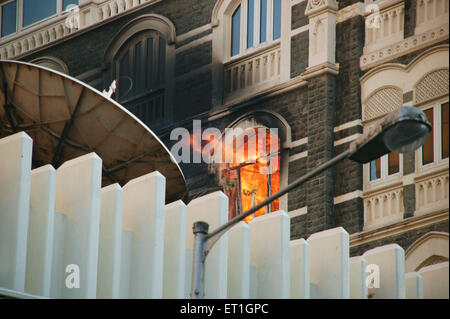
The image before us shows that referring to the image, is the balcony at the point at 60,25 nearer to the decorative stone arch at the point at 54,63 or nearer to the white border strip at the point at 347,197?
the decorative stone arch at the point at 54,63

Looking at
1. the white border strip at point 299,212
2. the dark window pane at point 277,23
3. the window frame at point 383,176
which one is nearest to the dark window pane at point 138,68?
the dark window pane at point 277,23

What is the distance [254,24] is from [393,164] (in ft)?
20.4

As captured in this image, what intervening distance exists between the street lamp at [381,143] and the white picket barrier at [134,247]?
13.6ft

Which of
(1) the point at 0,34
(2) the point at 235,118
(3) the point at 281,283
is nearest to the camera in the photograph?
(3) the point at 281,283

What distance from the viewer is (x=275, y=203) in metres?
33.9

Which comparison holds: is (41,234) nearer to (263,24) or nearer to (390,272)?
(390,272)

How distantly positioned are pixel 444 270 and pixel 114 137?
8036mm

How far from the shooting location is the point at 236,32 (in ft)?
119

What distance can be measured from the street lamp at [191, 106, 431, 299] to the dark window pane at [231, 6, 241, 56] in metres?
17.6

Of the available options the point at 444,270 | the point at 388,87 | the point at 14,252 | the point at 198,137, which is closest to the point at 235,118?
the point at 198,137

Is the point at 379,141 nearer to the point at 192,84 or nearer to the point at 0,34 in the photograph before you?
the point at 192,84

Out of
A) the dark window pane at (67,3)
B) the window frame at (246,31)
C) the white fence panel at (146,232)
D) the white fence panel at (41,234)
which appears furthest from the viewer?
the dark window pane at (67,3)

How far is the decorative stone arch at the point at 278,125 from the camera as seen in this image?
3362 cm

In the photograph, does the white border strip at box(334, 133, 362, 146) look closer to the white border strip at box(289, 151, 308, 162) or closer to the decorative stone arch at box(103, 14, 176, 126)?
the white border strip at box(289, 151, 308, 162)
